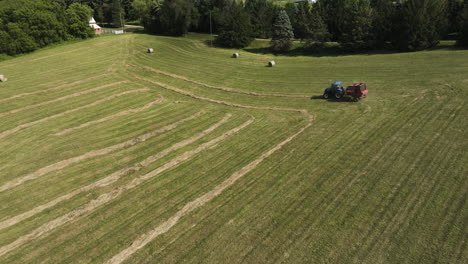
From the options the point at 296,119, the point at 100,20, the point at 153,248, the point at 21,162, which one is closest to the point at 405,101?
the point at 296,119

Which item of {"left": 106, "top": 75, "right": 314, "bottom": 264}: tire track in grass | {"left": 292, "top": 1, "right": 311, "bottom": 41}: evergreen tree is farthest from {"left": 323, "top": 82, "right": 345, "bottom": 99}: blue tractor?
{"left": 292, "top": 1, "right": 311, "bottom": 41}: evergreen tree

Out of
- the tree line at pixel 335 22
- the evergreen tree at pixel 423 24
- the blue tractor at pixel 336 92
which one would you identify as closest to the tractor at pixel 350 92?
the blue tractor at pixel 336 92

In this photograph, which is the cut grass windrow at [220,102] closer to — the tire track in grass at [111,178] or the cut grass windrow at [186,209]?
the tire track in grass at [111,178]

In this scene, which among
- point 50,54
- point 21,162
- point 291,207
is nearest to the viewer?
point 291,207

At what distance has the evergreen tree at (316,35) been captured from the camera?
62.4 meters

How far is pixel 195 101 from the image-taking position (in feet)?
121

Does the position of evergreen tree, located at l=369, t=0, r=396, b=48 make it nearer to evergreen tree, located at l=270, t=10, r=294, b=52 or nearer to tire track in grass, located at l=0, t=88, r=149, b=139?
evergreen tree, located at l=270, t=10, r=294, b=52

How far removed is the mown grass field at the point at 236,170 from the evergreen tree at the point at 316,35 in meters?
23.5

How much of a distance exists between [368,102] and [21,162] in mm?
33103

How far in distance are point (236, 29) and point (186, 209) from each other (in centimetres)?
5926

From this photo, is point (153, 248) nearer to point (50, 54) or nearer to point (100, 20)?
point (50, 54)

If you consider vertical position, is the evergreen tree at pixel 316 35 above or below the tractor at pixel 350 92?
above

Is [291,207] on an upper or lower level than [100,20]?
lower

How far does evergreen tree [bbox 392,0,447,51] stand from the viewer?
51.1 metres
